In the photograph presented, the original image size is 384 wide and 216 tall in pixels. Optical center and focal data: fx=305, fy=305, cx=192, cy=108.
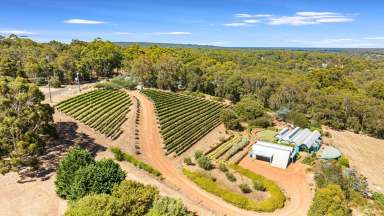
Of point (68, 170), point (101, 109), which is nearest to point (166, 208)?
point (68, 170)

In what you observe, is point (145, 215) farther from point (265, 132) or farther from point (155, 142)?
point (265, 132)

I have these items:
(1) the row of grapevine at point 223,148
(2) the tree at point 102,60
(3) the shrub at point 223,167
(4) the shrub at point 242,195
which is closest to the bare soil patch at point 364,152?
(4) the shrub at point 242,195

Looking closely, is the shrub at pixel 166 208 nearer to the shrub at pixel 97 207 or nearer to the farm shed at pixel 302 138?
the shrub at pixel 97 207

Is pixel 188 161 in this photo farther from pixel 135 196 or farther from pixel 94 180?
pixel 135 196

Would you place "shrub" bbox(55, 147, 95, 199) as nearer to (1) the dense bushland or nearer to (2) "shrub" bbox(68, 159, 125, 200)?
(2) "shrub" bbox(68, 159, 125, 200)

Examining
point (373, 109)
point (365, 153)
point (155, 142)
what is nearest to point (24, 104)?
point (155, 142)

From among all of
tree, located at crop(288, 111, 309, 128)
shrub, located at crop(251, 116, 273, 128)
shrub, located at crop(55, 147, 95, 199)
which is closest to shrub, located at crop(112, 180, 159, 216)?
shrub, located at crop(55, 147, 95, 199)
